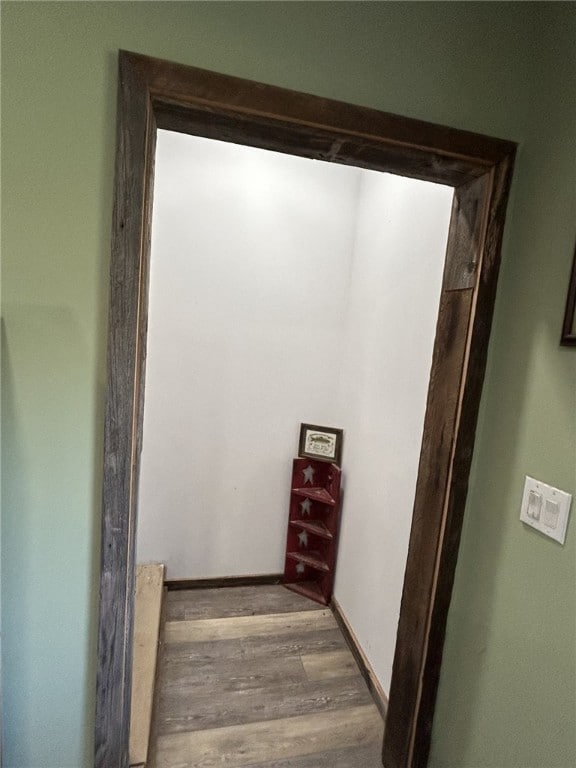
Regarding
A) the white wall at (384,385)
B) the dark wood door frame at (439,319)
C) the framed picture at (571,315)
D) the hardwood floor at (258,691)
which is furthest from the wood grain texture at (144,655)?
the framed picture at (571,315)

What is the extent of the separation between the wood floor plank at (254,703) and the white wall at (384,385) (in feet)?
0.60

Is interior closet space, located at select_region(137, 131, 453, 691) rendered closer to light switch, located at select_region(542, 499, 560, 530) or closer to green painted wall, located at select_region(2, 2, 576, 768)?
green painted wall, located at select_region(2, 2, 576, 768)

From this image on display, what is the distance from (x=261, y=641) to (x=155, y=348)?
5.08 ft

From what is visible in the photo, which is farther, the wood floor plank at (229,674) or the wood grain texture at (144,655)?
the wood floor plank at (229,674)

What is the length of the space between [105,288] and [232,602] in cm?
196

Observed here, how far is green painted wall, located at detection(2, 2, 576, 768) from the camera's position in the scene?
82 cm

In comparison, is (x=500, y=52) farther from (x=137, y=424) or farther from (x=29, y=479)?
(x=29, y=479)

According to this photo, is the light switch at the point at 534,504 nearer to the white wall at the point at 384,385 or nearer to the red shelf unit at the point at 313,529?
the white wall at the point at 384,385

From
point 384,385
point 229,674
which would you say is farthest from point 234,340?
point 229,674

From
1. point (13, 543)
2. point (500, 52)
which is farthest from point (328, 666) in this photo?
point (500, 52)

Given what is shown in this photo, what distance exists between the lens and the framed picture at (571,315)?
0.87m

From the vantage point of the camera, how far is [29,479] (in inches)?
35.6

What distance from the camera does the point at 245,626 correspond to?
6.68 feet

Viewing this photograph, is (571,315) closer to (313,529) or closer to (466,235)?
(466,235)
